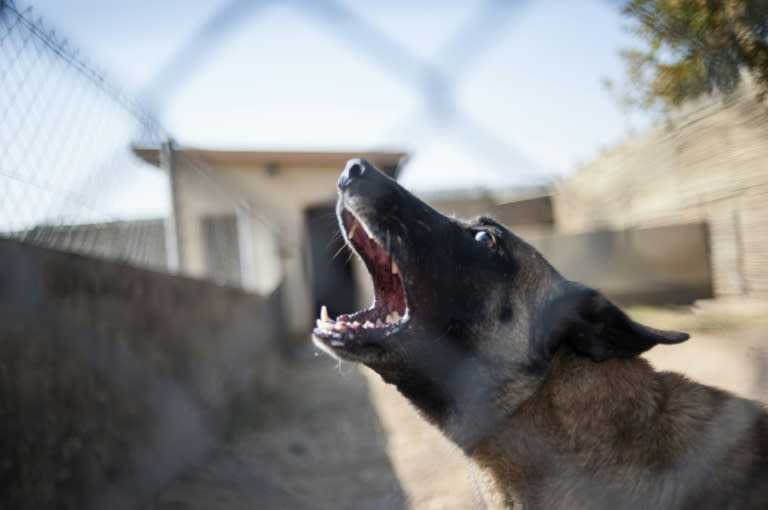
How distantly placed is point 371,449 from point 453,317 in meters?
2.75

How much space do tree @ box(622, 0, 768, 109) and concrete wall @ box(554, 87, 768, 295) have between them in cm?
37

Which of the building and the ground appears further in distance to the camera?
the building

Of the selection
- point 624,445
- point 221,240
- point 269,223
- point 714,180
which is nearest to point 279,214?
point 221,240

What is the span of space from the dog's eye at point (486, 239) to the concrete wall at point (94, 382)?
6.08 ft

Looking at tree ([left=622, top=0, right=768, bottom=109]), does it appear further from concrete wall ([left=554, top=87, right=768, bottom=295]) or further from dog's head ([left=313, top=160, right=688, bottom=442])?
dog's head ([left=313, top=160, right=688, bottom=442])

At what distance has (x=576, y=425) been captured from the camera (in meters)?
2.02

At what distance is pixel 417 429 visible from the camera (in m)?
4.62

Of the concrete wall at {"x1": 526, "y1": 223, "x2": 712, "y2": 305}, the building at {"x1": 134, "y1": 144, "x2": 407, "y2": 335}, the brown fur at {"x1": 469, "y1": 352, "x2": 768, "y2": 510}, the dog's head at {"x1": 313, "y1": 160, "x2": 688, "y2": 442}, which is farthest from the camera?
the building at {"x1": 134, "y1": 144, "x2": 407, "y2": 335}

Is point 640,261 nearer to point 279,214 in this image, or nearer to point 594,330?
point 594,330

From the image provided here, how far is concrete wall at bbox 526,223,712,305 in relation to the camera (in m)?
4.64

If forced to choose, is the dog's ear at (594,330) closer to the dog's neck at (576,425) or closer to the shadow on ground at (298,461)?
the dog's neck at (576,425)

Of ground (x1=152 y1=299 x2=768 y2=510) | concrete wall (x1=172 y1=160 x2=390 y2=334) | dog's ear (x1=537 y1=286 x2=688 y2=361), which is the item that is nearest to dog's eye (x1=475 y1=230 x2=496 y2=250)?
dog's ear (x1=537 y1=286 x2=688 y2=361)

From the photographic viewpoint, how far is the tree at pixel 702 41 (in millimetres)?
2510

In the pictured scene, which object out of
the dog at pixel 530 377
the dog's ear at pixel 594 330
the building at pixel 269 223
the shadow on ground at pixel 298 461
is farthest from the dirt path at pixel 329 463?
the building at pixel 269 223
